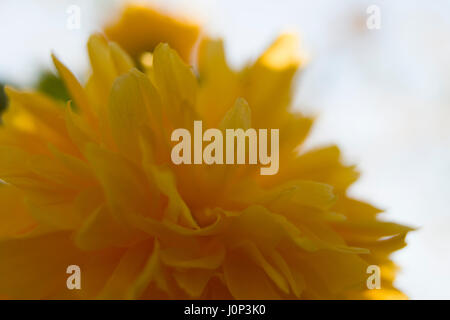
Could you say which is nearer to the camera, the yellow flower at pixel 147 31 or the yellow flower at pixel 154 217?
the yellow flower at pixel 154 217

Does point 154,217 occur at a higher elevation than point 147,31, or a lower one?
lower

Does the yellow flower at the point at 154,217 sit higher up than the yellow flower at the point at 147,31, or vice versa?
the yellow flower at the point at 147,31

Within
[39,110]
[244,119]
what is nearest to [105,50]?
[39,110]

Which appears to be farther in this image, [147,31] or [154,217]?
[147,31]

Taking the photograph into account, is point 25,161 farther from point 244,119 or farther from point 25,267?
point 244,119
